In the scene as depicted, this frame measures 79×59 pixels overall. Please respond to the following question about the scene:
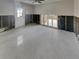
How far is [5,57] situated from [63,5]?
665 centimetres

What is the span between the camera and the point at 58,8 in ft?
29.6

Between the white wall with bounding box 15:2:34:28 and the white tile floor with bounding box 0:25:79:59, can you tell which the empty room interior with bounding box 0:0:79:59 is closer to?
the white wall with bounding box 15:2:34:28

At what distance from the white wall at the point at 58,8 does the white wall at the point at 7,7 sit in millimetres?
3434

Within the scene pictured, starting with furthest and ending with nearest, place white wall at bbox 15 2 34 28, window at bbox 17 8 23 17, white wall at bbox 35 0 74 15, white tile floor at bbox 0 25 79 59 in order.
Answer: window at bbox 17 8 23 17, white wall at bbox 15 2 34 28, white wall at bbox 35 0 74 15, white tile floor at bbox 0 25 79 59

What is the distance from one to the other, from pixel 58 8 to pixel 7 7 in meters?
4.61

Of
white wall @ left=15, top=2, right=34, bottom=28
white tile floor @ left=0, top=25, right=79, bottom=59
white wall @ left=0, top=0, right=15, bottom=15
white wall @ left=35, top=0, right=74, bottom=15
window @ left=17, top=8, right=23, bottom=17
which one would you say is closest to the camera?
white tile floor @ left=0, top=25, right=79, bottom=59

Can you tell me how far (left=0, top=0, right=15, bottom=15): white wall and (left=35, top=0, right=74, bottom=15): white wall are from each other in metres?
3.43

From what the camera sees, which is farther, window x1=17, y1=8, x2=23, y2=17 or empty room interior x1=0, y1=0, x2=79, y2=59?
window x1=17, y1=8, x2=23, y2=17

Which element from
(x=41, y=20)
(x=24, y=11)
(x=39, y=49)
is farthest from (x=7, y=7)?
(x=39, y=49)

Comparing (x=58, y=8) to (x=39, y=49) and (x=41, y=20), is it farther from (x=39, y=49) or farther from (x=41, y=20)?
(x=39, y=49)

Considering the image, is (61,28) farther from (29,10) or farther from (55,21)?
(29,10)

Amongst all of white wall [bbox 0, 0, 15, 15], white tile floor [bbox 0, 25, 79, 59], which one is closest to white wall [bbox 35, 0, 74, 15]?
white tile floor [bbox 0, 25, 79, 59]

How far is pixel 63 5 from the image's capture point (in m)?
8.38

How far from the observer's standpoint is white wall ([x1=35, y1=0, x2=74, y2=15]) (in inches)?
307
